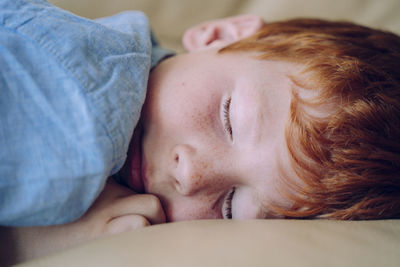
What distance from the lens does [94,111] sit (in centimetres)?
49

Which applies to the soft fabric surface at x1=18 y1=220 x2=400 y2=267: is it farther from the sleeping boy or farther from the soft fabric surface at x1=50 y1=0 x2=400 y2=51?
the soft fabric surface at x1=50 y1=0 x2=400 y2=51

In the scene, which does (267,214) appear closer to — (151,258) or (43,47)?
(151,258)

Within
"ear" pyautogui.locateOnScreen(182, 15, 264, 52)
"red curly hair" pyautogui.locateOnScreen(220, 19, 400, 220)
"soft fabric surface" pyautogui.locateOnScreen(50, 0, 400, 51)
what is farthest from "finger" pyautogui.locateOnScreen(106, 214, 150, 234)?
"soft fabric surface" pyautogui.locateOnScreen(50, 0, 400, 51)

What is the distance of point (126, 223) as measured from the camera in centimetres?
57

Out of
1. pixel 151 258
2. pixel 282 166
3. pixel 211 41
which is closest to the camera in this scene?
pixel 151 258

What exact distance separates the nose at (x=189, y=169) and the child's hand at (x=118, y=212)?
0.06m

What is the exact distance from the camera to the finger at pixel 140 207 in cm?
60

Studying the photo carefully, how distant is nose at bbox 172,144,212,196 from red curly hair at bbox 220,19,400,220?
14 centimetres

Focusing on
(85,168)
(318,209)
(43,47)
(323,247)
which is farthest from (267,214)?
(43,47)

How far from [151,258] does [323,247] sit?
0.21 meters

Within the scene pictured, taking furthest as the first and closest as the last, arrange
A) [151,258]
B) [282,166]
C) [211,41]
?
[211,41]
[282,166]
[151,258]

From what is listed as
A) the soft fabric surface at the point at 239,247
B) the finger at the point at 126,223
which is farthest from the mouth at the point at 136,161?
the soft fabric surface at the point at 239,247

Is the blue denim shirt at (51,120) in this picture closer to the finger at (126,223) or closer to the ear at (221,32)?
the finger at (126,223)

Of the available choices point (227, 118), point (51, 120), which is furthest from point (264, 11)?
point (51, 120)
